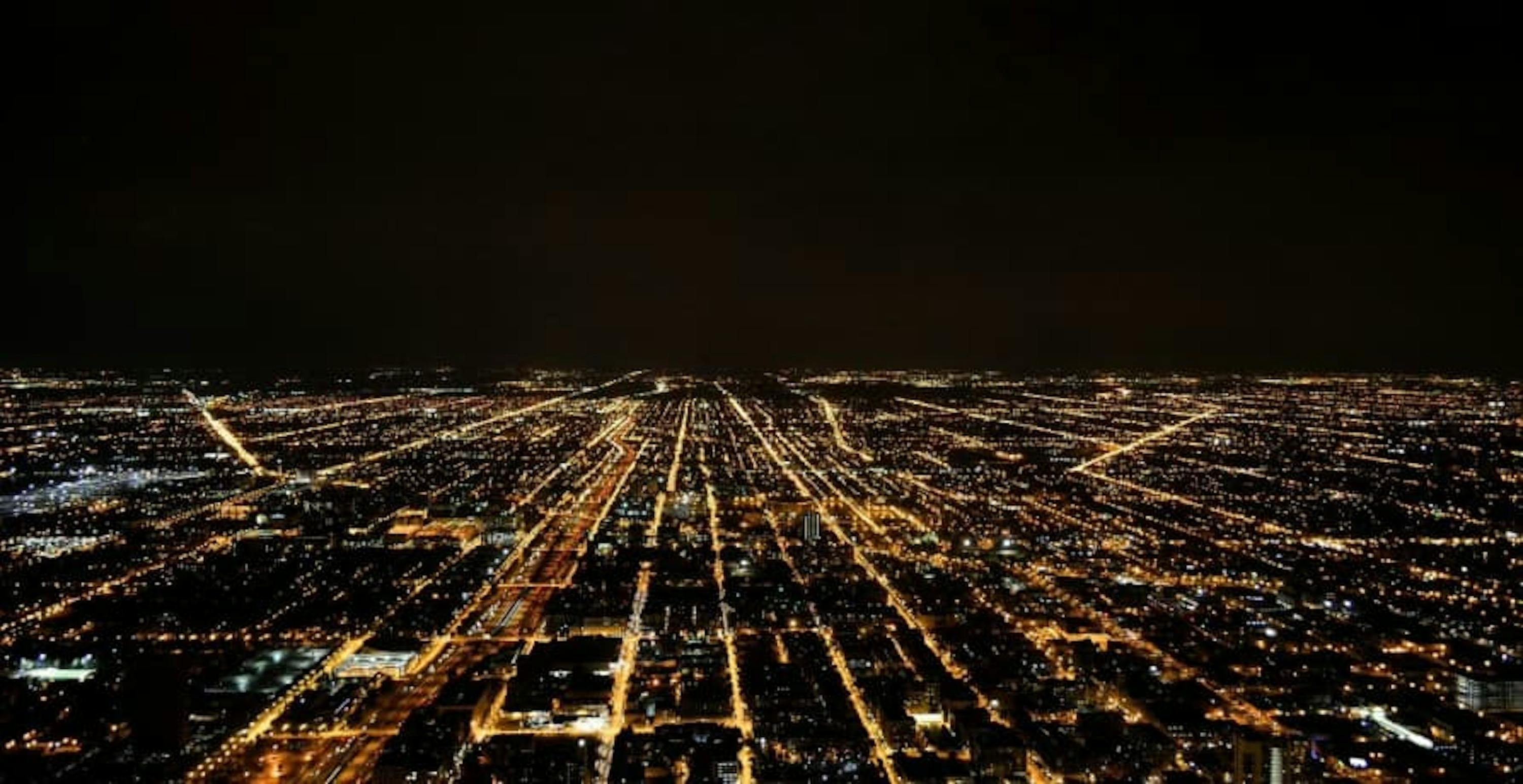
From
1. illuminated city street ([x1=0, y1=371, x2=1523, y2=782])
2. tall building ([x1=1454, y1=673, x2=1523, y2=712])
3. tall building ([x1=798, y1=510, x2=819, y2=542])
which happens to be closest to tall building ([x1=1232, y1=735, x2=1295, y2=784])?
illuminated city street ([x1=0, y1=371, x2=1523, y2=782])

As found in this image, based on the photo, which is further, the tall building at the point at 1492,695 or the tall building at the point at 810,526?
the tall building at the point at 810,526

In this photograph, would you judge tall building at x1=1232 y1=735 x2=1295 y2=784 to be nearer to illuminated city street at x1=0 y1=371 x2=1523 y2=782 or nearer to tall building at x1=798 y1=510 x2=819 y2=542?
illuminated city street at x1=0 y1=371 x2=1523 y2=782

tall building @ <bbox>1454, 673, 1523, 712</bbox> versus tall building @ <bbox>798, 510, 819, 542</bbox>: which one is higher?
tall building @ <bbox>798, 510, 819, 542</bbox>

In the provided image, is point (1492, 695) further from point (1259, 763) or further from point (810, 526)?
point (810, 526)

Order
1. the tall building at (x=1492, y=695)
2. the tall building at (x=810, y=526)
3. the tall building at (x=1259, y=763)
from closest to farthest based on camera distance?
the tall building at (x=1259, y=763)
the tall building at (x=1492, y=695)
the tall building at (x=810, y=526)

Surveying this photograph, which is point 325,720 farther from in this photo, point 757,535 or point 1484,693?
point 1484,693

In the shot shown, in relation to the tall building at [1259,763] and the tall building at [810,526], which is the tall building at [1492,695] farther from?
the tall building at [810,526]

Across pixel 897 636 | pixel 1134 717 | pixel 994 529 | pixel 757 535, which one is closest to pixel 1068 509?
pixel 994 529

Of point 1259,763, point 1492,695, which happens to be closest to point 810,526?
point 1492,695

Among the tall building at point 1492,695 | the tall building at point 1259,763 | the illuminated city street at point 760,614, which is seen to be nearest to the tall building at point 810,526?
the illuminated city street at point 760,614
